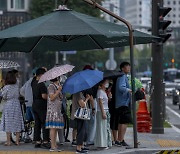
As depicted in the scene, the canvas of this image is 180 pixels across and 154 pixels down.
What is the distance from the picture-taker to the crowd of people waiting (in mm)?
15406

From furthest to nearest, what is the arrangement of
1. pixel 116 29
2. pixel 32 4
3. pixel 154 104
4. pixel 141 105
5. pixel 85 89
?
pixel 32 4 < pixel 141 105 < pixel 154 104 < pixel 116 29 < pixel 85 89

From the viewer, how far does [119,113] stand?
54.2 ft

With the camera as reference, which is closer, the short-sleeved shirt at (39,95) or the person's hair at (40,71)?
the short-sleeved shirt at (39,95)

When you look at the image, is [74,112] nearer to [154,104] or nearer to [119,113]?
[119,113]

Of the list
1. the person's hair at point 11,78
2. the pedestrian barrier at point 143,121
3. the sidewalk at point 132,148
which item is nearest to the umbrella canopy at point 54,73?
the person's hair at point 11,78

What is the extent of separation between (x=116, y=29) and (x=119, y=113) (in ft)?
6.40

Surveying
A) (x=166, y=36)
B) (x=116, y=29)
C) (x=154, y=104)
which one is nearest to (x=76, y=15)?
(x=116, y=29)

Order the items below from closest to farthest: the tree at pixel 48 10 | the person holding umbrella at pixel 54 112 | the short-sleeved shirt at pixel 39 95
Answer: the person holding umbrella at pixel 54 112
the short-sleeved shirt at pixel 39 95
the tree at pixel 48 10

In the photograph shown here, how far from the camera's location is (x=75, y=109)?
51.0ft

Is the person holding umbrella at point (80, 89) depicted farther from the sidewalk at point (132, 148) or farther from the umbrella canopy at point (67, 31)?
the umbrella canopy at point (67, 31)

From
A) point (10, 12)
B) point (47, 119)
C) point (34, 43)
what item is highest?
point (10, 12)

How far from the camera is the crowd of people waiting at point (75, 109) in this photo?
50.5 feet

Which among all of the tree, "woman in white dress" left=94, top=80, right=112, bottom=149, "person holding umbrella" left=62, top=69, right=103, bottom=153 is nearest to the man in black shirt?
"person holding umbrella" left=62, top=69, right=103, bottom=153

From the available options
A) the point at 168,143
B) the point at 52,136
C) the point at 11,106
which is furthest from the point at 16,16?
the point at 52,136
